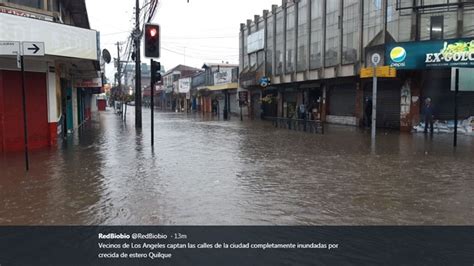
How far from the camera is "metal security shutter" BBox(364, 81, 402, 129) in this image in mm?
24047

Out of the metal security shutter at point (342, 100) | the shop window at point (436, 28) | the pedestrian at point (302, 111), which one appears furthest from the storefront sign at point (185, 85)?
the shop window at point (436, 28)

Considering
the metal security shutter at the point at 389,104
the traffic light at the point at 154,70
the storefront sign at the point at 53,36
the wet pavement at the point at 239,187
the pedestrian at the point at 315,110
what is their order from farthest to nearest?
the pedestrian at the point at 315,110, the metal security shutter at the point at 389,104, the traffic light at the point at 154,70, the storefront sign at the point at 53,36, the wet pavement at the point at 239,187

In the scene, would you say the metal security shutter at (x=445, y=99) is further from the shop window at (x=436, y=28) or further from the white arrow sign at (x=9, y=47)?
the white arrow sign at (x=9, y=47)

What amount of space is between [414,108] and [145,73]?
121538mm

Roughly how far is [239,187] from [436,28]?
17347mm

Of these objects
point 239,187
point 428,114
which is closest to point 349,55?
point 428,114

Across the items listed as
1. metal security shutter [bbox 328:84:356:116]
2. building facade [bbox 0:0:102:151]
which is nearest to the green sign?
metal security shutter [bbox 328:84:356:116]

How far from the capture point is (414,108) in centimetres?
2275

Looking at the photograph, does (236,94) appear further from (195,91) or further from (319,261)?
(319,261)

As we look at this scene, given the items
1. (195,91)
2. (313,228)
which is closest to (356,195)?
(313,228)

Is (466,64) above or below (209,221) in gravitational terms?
above

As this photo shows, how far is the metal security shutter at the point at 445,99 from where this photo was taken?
21375 mm
